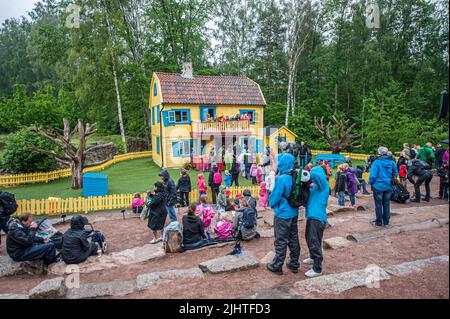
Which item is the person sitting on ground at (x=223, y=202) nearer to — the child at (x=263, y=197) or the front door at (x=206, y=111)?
the child at (x=263, y=197)

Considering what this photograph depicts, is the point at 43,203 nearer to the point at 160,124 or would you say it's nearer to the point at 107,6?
the point at 160,124

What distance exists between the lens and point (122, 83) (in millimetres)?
A: 29547

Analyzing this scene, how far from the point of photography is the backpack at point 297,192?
16.3ft

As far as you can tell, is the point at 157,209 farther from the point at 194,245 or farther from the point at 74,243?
the point at 74,243

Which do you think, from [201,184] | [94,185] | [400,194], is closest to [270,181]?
[201,184]

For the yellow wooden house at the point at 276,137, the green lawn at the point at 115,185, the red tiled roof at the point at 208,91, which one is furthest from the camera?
the yellow wooden house at the point at 276,137

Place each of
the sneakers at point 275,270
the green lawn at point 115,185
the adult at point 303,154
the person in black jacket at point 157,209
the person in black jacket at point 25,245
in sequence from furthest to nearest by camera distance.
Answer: the adult at point 303,154, the green lawn at point 115,185, the person in black jacket at point 157,209, the person in black jacket at point 25,245, the sneakers at point 275,270

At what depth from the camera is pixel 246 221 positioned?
7434 mm

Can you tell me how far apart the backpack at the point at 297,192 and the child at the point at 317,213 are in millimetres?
137

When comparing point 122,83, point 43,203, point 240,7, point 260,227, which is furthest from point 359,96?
point 43,203

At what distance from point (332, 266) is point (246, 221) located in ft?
7.98

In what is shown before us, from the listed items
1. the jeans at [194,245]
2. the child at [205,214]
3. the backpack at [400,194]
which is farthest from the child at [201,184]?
the backpack at [400,194]

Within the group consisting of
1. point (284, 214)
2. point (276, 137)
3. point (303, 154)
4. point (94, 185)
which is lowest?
point (94, 185)

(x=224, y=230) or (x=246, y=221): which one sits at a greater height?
(x=246, y=221)
